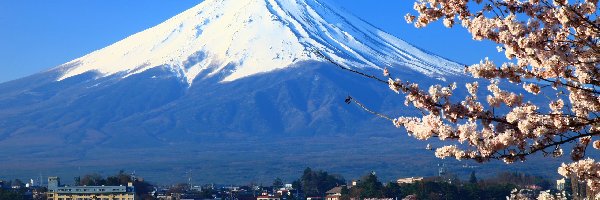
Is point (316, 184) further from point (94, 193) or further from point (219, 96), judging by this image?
point (219, 96)

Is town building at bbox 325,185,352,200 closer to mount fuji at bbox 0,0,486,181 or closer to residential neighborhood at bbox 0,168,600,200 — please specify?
residential neighborhood at bbox 0,168,600,200

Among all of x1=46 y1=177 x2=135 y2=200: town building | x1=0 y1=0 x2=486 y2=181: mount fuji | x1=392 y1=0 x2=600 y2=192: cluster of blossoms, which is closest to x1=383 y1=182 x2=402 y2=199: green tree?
x1=46 y1=177 x2=135 y2=200: town building

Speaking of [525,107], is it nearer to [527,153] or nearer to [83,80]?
[527,153]

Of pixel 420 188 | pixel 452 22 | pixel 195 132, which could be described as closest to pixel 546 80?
pixel 452 22

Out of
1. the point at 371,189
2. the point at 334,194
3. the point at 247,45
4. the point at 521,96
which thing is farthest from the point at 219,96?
the point at 521,96

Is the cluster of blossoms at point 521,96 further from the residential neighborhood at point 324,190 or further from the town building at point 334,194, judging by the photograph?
the town building at point 334,194

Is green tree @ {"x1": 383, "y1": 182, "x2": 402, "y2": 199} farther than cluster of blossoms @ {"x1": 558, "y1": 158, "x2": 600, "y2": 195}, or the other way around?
green tree @ {"x1": 383, "y1": 182, "x2": 402, "y2": 199}
